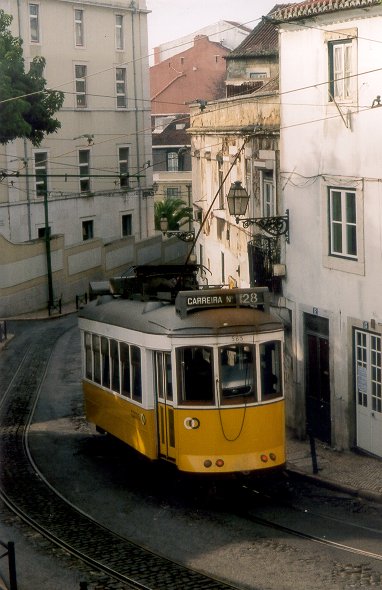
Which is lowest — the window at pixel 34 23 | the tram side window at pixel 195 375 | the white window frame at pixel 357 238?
the tram side window at pixel 195 375

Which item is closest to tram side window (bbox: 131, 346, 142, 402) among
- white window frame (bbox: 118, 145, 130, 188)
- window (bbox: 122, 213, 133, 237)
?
white window frame (bbox: 118, 145, 130, 188)

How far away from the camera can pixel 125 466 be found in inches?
719

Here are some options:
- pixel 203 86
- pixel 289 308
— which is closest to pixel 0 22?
pixel 289 308

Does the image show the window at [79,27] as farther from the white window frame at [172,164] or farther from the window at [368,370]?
the window at [368,370]

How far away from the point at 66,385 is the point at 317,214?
9.54 meters

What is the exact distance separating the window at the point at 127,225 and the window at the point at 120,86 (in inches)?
211

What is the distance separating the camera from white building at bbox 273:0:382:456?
17984 mm

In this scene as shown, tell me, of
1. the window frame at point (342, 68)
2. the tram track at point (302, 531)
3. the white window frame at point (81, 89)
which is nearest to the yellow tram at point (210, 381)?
the tram track at point (302, 531)

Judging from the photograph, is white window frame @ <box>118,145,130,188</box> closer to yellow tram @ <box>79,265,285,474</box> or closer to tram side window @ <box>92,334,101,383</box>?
tram side window @ <box>92,334,101,383</box>

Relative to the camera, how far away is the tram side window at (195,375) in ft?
48.8

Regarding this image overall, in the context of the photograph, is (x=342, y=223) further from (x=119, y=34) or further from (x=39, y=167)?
(x=119, y=34)

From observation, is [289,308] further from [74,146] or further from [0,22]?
[74,146]

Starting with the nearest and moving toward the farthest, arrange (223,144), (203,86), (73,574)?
(73,574) < (223,144) < (203,86)

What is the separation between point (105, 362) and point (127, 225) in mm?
35515
